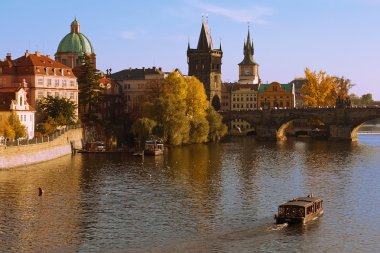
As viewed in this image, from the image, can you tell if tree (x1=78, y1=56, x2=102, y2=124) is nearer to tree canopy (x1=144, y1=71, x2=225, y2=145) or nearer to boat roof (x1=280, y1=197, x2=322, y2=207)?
tree canopy (x1=144, y1=71, x2=225, y2=145)

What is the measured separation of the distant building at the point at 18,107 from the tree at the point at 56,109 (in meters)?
5.71

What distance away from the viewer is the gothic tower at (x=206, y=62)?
623ft

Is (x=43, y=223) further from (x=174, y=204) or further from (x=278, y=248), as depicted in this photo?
(x=278, y=248)

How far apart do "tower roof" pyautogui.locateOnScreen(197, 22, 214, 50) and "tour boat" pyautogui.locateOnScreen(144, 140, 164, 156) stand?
81.2 m

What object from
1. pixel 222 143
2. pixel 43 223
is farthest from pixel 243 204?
pixel 222 143

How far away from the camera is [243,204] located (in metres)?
63.6

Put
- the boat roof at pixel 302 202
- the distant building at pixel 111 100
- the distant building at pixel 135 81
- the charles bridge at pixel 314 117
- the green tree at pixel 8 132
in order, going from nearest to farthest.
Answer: the boat roof at pixel 302 202 < the green tree at pixel 8 132 < the distant building at pixel 111 100 < the charles bridge at pixel 314 117 < the distant building at pixel 135 81

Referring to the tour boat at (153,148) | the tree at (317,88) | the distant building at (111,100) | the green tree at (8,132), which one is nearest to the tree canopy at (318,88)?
the tree at (317,88)

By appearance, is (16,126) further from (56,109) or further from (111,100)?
(111,100)

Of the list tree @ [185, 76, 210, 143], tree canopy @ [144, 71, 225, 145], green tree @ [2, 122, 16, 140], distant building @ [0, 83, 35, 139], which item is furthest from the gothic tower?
green tree @ [2, 122, 16, 140]

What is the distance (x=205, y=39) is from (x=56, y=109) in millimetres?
85679

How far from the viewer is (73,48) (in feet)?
568

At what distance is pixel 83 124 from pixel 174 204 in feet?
198

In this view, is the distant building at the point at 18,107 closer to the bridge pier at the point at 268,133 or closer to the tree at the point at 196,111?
the tree at the point at 196,111
